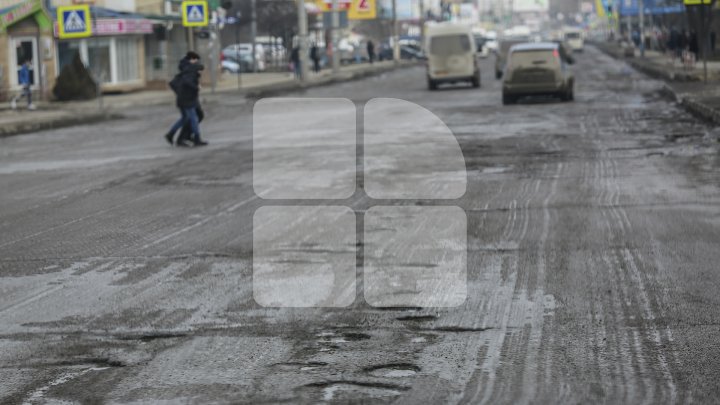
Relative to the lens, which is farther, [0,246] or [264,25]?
[264,25]

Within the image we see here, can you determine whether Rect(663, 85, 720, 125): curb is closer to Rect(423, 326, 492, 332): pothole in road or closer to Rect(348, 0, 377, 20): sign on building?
Rect(423, 326, 492, 332): pothole in road

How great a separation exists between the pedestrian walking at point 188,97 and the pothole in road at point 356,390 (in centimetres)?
1693

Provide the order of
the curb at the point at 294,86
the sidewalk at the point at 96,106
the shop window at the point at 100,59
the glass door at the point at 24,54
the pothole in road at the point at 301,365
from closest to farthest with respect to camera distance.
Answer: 1. the pothole in road at the point at 301,365
2. the sidewalk at the point at 96,106
3. the glass door at the point at 24,54
4. the curb at the point at 294,86
5. the shop window at the point at 100,59

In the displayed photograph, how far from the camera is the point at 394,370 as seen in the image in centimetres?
657

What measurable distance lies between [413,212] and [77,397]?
22.7ft

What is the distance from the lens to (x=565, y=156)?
18.5 metres

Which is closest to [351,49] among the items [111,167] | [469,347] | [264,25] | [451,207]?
[264,25]

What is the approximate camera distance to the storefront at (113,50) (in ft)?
156

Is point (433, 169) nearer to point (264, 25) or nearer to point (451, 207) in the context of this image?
point (451, 207)

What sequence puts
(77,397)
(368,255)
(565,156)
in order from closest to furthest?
(77,397)
(368,255)
(565,156)

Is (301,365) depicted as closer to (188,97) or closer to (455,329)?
(455,329)

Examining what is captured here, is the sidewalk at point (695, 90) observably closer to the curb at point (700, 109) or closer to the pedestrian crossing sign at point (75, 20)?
the curb at point (700, 109)

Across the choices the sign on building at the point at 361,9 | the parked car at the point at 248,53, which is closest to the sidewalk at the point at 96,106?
the sign on building at the point at 361,9

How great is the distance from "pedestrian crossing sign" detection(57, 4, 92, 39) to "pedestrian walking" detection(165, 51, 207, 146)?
10880 millimetres
